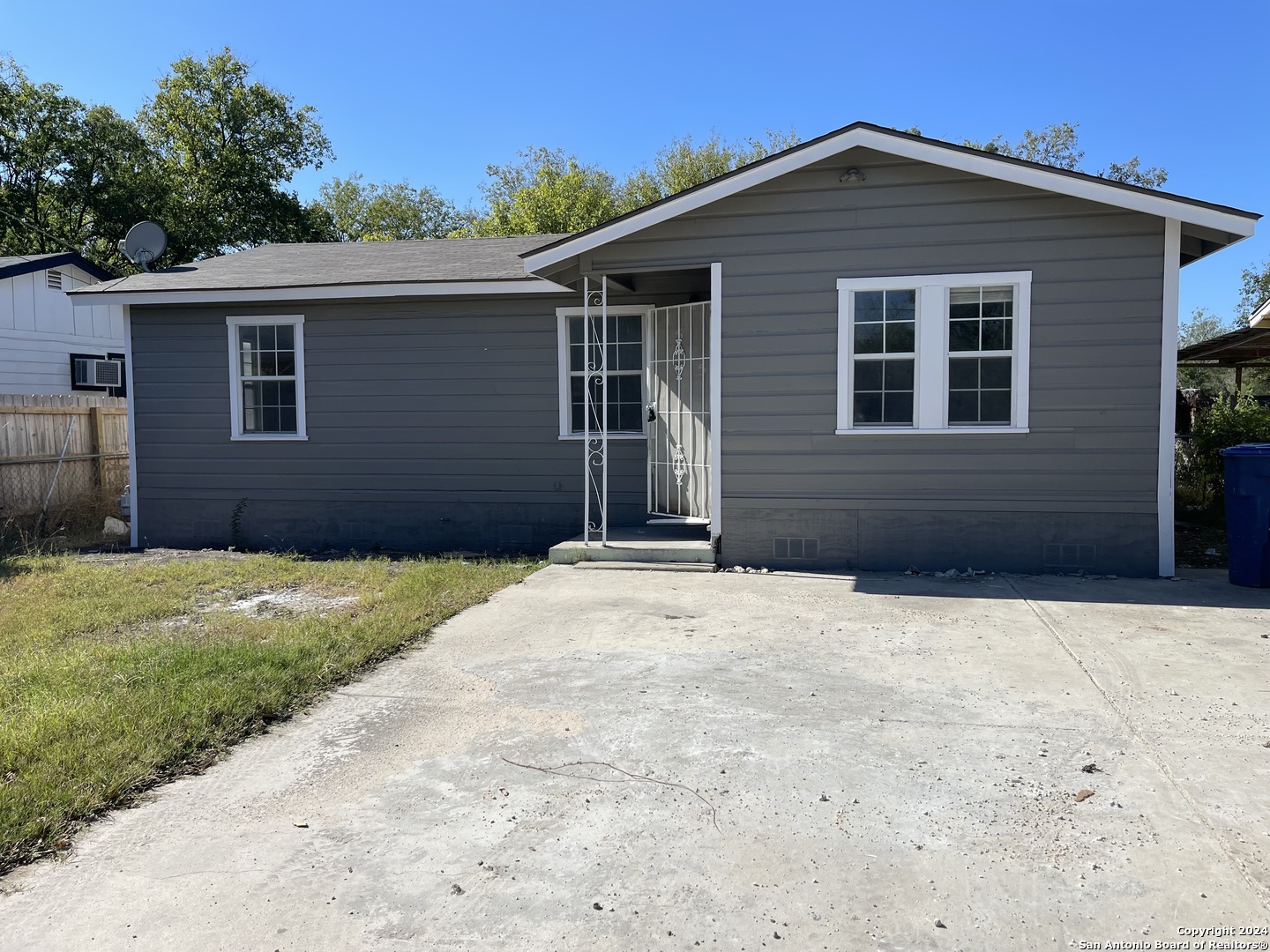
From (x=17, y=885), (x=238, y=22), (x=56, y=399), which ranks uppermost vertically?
(x=238, y=22)

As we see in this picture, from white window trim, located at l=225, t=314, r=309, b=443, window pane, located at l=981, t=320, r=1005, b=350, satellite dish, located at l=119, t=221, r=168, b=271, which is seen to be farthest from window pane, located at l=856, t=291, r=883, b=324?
satellite dish, located at l=119, t=221, r=168, b=271

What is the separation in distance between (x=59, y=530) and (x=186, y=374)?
352 cm

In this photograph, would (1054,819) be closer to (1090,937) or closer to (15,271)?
(1090,937)

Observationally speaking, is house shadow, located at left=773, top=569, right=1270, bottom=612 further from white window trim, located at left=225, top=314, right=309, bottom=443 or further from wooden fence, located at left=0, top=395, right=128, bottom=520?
wooden fence, located at left=0, top=395, right=128, bottom=520

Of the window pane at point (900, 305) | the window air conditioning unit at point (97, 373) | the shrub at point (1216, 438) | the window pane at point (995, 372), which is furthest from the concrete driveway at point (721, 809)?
the window air conditioning unit at point (97, 373)

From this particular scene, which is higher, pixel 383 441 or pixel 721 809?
pixel 383 441

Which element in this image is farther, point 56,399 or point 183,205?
point 183,205

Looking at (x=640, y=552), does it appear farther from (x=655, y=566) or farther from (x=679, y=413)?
(x=679, y=413)

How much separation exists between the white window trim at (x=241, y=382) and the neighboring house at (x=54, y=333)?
6.46 m

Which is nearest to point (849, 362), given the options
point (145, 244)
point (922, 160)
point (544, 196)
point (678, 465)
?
point (922, 160)

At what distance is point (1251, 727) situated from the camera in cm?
418

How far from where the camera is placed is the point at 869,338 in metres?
7.98

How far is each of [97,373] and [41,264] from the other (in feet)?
6.82

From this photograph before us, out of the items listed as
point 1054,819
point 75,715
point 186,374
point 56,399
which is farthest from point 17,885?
point 56,399
